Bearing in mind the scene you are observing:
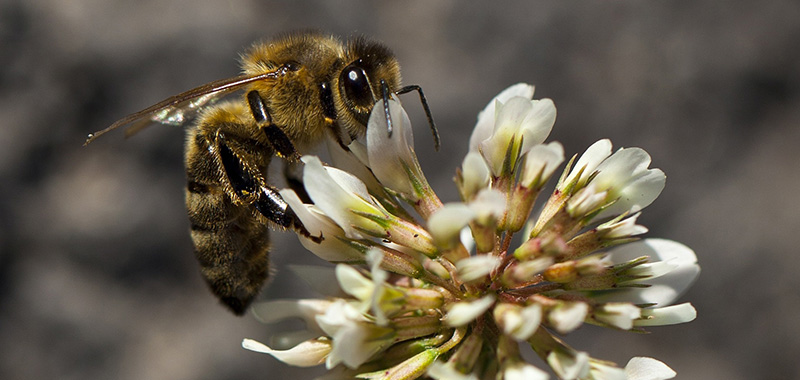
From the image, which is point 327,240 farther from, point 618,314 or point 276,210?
point 618,314

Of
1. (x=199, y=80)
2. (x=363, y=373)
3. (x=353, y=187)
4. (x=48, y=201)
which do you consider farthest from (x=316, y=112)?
(x=48, y=201)

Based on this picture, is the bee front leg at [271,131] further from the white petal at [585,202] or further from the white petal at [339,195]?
the white petal at [585,202]

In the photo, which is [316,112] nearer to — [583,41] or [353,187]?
[353,187]

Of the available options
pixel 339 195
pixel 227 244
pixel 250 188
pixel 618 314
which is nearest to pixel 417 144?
pixel 227 244


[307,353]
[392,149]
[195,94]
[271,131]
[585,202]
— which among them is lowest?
[307,353]

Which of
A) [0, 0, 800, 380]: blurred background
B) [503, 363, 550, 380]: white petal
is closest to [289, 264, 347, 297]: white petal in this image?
[503, 363, 550, 380]: white petal
